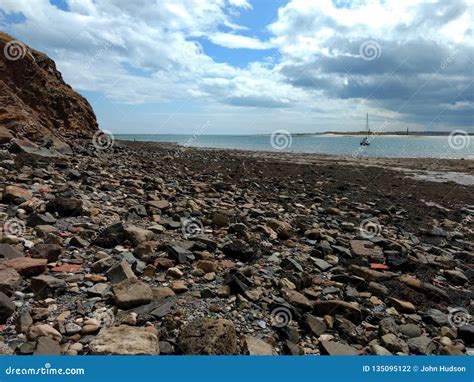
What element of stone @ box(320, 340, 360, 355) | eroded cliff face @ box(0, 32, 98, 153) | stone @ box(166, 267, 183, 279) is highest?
eroded cliff face @ box(0, 32, 98, 153)

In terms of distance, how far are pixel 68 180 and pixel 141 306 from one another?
7.99 meters

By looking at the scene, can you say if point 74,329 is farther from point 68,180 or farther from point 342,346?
point 68,180

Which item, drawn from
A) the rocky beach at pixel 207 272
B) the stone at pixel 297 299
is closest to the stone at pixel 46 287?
the rocky beach at pixel 207 272

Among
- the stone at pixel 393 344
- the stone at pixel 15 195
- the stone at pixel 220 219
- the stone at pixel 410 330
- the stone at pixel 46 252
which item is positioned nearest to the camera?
the stone at pixel 393 344

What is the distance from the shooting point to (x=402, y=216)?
1473cm

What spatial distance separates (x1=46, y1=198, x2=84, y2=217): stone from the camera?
8.31 m

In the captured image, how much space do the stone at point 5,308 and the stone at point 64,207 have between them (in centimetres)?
400

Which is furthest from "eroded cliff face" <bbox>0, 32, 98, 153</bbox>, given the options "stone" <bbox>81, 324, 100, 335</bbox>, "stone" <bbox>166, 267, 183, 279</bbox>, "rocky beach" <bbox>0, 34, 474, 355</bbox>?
"stone" <bbox>81, 324, 100, 335</bbox>

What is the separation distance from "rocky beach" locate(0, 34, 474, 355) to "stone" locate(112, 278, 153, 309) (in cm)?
2

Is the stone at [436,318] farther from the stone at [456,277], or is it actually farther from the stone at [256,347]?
the stone at [256,347]

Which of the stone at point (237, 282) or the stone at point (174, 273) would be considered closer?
the stone at point (237, 282)

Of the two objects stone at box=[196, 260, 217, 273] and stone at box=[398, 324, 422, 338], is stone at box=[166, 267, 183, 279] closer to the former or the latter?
stone at box=[196, 260, 217, 273]

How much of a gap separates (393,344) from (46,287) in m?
4.93

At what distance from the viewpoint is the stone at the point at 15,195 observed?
8.55 meters
